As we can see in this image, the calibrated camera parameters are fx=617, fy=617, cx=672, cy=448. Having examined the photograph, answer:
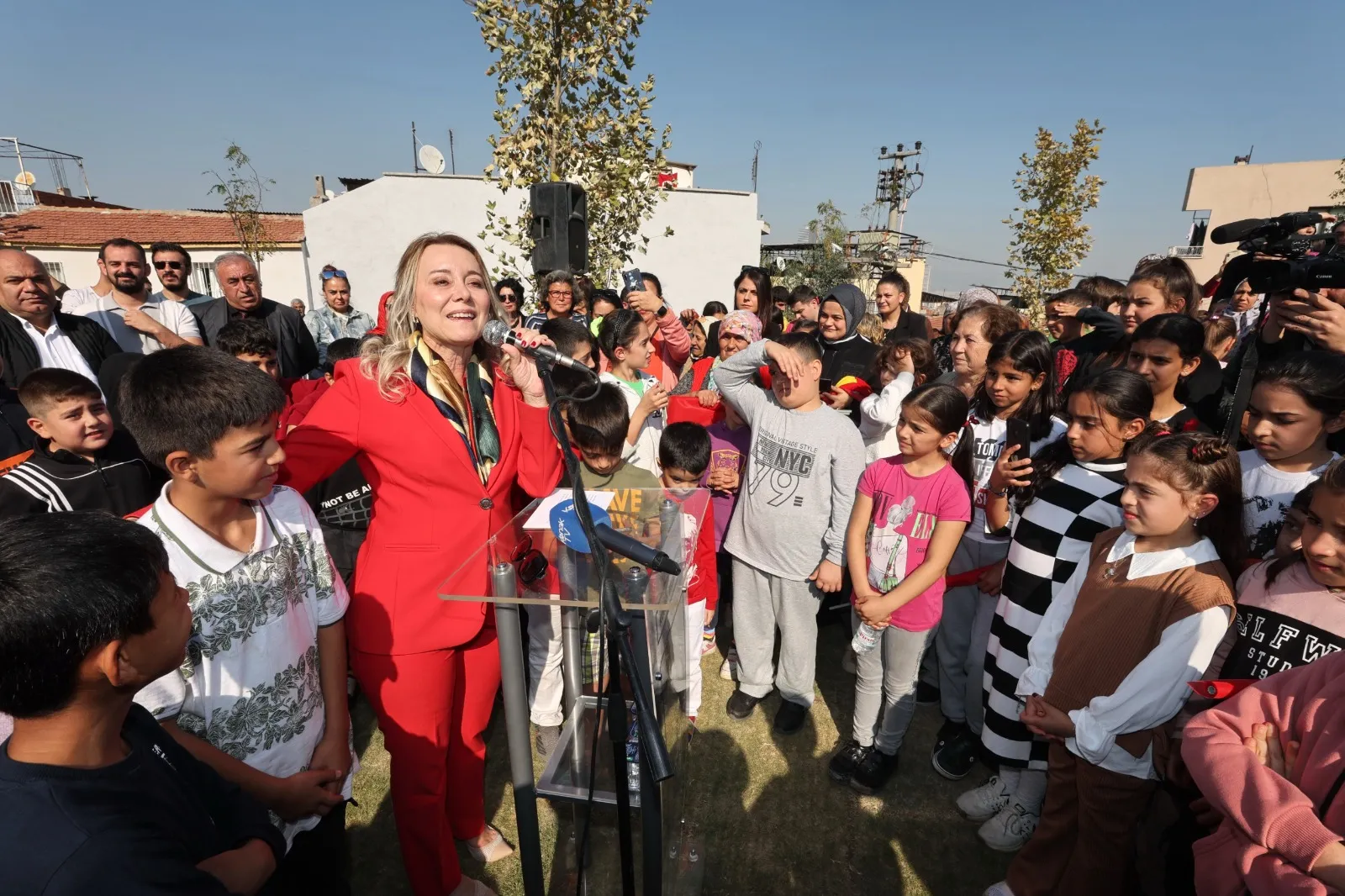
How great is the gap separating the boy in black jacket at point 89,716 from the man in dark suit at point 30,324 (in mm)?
3388

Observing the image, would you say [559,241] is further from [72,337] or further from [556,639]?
[72,337]

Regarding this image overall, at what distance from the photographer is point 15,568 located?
97 centimetres

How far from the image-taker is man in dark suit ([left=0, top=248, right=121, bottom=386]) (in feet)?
11.8

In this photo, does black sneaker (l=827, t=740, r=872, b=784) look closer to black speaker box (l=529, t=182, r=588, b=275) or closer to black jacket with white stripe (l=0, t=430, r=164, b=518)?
black speaker box (l=529, t=182, r=588, b=275)

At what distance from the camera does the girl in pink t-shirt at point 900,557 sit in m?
2.68

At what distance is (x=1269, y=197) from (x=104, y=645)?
4358 centimetres

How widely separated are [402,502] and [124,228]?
26.8m

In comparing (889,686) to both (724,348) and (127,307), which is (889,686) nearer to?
(724,348)

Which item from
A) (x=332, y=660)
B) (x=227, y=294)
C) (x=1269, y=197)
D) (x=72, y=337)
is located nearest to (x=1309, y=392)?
(x=332, y=660)

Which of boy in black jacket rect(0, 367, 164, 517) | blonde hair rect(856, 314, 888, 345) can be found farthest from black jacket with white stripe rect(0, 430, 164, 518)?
blonde hair rect(856, 314, 888, 345)

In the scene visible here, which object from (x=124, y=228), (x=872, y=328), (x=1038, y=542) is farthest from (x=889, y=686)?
(x=124, y=228)

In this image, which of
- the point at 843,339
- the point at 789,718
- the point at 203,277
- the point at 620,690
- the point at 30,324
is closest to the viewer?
the point at 620,690

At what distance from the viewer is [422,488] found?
6.64 feet

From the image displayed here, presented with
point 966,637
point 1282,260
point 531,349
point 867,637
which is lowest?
point 966,637
